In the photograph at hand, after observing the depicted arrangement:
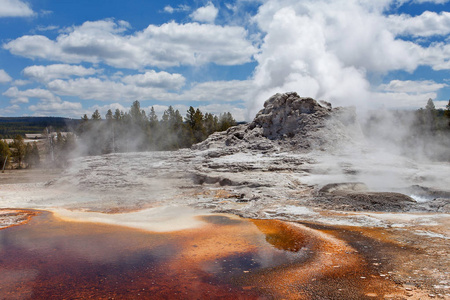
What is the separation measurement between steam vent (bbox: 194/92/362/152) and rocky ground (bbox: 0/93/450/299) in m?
0.05

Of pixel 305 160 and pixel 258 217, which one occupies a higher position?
pixel 305 160

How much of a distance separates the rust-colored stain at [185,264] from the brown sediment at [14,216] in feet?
2.39

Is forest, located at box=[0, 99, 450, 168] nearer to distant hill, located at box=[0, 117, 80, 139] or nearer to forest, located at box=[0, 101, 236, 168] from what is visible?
forest, located at box=[0, 101, 236, 168]

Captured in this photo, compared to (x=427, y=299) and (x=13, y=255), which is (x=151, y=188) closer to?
(x=13, y=255)

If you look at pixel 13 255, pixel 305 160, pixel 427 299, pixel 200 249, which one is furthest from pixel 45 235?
pixel 305 160

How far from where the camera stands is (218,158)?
15258 millimetres

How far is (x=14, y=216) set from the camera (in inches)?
384

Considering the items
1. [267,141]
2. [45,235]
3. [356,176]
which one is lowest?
[45,235]

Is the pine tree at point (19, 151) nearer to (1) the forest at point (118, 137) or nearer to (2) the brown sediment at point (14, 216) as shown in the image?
(1) the forest at point (118, 137)

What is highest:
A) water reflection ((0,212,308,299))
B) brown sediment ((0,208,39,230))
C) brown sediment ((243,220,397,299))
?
brown sediment ((243,220,397,299))

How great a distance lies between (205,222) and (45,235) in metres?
3.94

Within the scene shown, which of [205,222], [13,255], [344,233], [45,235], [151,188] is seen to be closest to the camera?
[13,255]

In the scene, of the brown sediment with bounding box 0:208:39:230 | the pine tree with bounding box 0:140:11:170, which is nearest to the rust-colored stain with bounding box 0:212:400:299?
the brown sediment with bounding box 0:208:39:230

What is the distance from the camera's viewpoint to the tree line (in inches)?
1411
